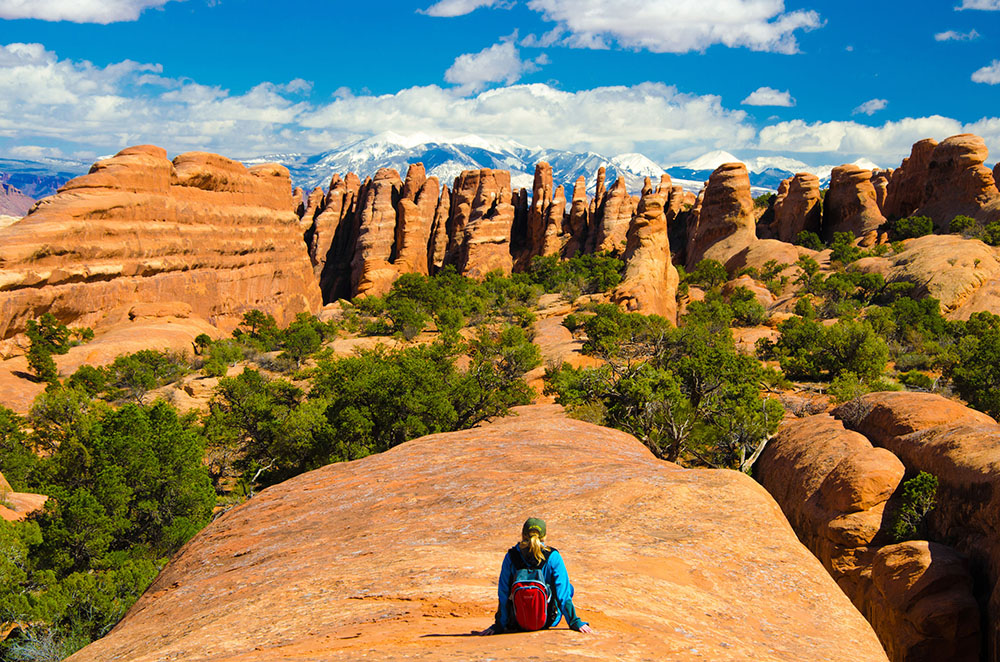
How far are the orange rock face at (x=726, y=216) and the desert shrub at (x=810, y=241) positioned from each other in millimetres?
5700

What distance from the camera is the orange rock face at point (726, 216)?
7300 cm

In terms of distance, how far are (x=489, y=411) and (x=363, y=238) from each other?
→ 59.4 metres

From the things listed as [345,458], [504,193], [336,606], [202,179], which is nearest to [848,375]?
[345,458]

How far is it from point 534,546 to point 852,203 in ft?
264

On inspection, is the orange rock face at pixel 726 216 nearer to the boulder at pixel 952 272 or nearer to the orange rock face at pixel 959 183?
the orange rock face at pixel 959 183

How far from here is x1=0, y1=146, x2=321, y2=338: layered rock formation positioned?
40.5 metres

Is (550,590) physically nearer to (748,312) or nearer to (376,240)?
(748,312)

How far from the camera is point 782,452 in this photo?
20.8 m

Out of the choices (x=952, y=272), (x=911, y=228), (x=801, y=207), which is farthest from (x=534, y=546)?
(x=801, y=207)

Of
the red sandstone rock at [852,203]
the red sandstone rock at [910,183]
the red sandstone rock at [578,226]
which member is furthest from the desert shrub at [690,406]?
the red sandstone rock at [578,226]

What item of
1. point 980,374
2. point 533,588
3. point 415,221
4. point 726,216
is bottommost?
point 980,374

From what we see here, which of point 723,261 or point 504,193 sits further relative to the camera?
point 504,193

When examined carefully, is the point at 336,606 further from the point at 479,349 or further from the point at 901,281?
the point at 901,281

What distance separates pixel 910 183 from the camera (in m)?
70.8
